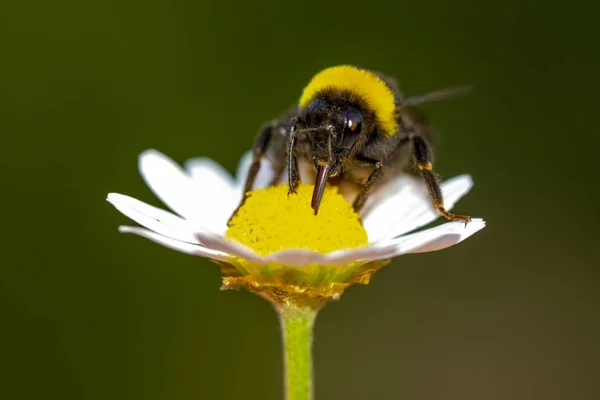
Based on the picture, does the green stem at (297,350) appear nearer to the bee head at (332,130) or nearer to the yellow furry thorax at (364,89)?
the bee head at (332,130)

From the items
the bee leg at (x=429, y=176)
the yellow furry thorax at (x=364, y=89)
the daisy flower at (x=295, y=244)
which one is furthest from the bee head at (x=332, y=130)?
the bee leg at (x=429, y=176)

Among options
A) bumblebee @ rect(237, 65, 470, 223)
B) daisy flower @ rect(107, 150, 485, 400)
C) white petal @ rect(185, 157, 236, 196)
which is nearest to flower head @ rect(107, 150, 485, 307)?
A: daisy flower @ rect(107, 150, 485, 400)

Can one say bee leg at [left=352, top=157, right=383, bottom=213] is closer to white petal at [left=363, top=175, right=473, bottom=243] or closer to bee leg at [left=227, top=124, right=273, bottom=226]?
white petal at [left=363, top=175, right=473, bottom=243]

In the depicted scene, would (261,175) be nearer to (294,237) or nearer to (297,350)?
(294,237)

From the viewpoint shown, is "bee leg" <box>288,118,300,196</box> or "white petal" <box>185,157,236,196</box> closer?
"bee leg" <box>288,118,300,196</box>

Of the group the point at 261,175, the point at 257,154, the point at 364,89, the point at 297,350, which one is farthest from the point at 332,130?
the point at 261,175

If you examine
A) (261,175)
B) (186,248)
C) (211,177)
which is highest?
(211,177)
